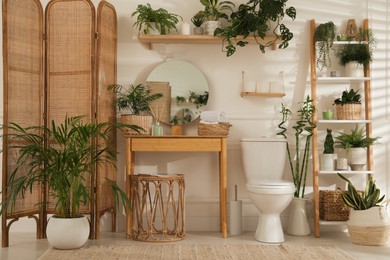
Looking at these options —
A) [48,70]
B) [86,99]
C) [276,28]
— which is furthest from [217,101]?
[48,70]

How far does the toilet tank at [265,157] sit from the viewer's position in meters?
4.38

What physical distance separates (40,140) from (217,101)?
1.62 metres

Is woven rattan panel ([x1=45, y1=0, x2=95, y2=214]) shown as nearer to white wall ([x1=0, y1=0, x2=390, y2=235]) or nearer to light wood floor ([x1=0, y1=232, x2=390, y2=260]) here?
light wood floor ([x1=0, y1=232, x2=390, y2=260])

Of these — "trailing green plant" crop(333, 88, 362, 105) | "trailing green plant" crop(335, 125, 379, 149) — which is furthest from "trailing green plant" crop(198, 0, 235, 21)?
"trailing green plant" crop(335, 125, 379, 149)

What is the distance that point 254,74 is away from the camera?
4684mm

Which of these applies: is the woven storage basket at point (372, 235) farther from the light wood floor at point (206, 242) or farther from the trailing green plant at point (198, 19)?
the trailing green plant at point (198, 19)

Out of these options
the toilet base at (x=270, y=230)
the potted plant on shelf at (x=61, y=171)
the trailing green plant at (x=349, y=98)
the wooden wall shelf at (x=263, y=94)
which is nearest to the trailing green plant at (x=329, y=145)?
the trailing green plant at (x=349, y=98)

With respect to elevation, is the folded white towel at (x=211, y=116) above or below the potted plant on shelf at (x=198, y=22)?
below

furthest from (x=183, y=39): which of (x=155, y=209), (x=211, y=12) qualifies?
(x=155, y=209)

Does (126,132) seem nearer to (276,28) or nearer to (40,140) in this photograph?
(40,140)

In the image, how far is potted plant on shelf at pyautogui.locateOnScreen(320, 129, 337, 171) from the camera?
441cm

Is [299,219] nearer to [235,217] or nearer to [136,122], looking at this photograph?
[235,217]

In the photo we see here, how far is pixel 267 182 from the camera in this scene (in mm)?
4023

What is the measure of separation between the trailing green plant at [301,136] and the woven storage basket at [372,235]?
67 centimetres
